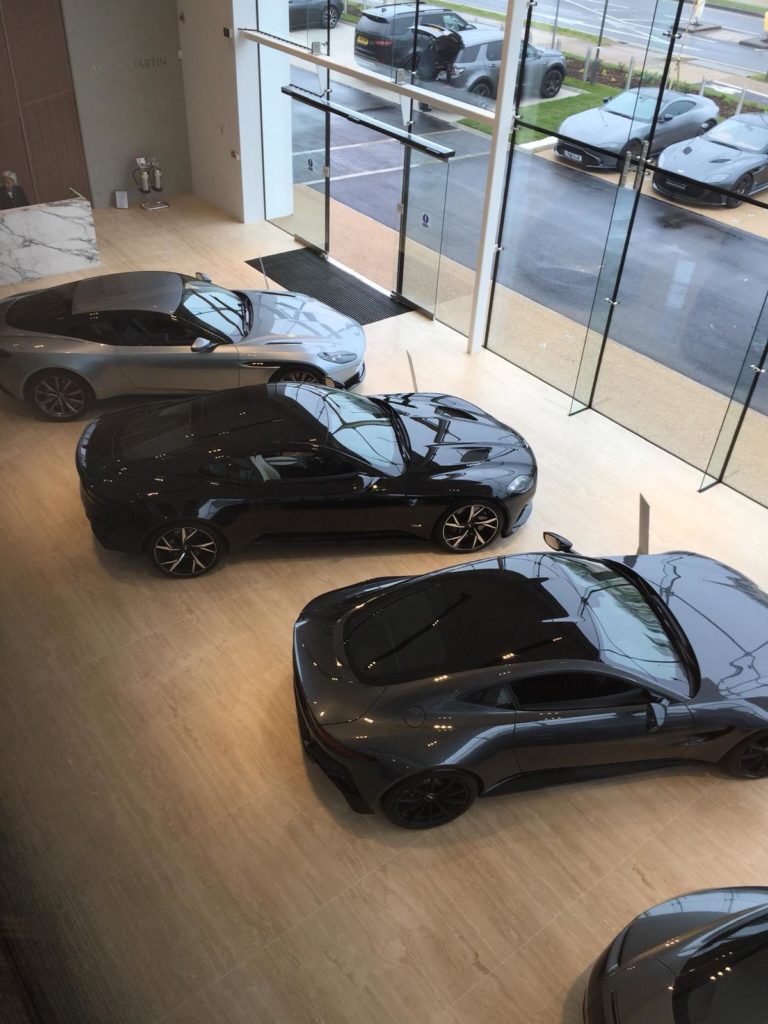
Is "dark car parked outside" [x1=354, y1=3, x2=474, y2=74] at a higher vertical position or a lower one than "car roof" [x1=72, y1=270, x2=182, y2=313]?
higher

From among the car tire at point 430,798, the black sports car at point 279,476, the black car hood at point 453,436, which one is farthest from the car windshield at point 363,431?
the car tire at point 430,798

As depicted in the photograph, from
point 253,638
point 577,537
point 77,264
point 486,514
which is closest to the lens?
point 253,638

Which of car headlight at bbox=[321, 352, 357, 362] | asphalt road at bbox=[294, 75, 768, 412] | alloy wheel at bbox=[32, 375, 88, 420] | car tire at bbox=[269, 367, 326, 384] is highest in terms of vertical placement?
asphalt road at bbox=[294, 75, 768, 412]

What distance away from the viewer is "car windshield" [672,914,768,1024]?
3.31 m

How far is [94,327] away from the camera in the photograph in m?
7.91

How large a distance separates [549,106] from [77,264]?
21.2 ft

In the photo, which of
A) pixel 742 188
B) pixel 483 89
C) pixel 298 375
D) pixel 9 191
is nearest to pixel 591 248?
pixel 742 188

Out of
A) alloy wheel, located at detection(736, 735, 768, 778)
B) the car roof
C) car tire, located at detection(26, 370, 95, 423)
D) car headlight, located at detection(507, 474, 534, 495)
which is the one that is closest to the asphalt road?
car headlight, located at detection(507, 474, 534, 495)

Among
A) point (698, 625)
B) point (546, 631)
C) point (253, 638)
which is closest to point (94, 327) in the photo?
point (253, 638)

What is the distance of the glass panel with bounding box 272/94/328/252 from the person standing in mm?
3913

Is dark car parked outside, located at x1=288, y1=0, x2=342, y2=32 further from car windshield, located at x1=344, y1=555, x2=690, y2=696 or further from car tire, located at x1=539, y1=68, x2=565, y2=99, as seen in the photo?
car windshield, located at x1=344, y1=555, x2=690, y2=696

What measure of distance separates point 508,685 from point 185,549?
287 centimetres

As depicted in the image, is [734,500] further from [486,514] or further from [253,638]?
[253,638]

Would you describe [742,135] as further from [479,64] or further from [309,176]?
[309,176]
